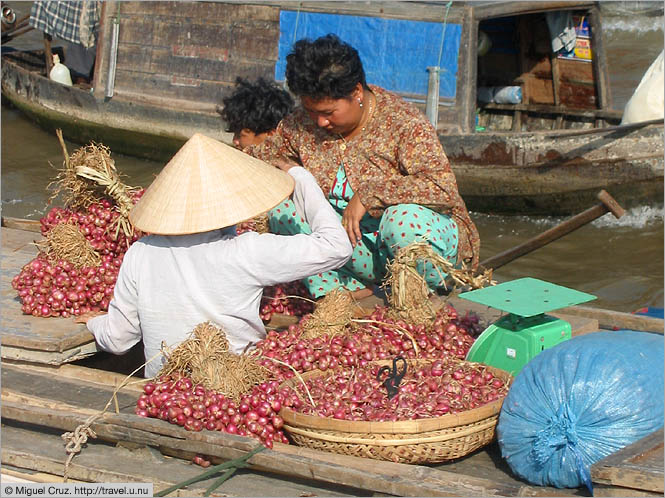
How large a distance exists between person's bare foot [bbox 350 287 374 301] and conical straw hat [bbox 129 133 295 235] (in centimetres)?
90

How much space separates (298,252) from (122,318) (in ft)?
2.23

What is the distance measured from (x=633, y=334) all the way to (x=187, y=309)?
4.51ft

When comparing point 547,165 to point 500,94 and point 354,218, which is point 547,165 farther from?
point 354,218

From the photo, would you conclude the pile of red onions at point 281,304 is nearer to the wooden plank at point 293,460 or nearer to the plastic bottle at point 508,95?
the wooden plank at point 293,460

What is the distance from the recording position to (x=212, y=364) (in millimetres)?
2475

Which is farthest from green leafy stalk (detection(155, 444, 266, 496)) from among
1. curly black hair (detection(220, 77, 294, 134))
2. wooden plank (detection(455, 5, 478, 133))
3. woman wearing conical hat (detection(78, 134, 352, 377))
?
wooden plank (detection(455, 5, 478, 133))

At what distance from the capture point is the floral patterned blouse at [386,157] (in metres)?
3.24

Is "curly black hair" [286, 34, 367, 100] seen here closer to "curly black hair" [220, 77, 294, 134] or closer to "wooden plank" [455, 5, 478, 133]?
"curly black hair" [220, 77, 294, 134]

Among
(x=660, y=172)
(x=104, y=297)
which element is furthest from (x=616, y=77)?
(x=104, y=297)

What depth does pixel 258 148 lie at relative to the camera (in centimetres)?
370

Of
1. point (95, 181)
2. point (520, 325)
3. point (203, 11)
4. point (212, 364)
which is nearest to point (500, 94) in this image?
point (203, 11)

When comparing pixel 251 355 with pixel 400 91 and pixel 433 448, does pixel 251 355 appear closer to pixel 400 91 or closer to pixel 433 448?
pixel 433 448

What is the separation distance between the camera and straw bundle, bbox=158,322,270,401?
2.47 m

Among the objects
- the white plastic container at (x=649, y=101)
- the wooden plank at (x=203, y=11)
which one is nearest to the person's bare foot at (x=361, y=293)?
the white plastic container at (x=649, y=101)
